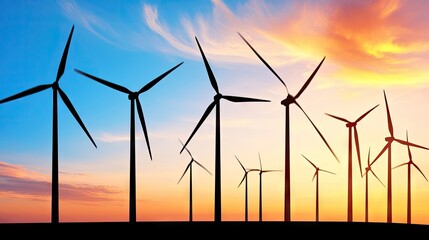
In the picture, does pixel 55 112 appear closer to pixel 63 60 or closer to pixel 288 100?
pixel 63 60

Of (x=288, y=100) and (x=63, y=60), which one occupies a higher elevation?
(x=63, y=60)

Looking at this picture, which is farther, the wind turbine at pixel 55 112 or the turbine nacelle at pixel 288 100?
the turbine nacelle at pixel 288 100

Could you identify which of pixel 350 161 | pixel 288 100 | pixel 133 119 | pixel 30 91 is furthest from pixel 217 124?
pixel 350 161

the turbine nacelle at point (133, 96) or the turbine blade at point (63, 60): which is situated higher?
the turbine blade at point (63, 60)

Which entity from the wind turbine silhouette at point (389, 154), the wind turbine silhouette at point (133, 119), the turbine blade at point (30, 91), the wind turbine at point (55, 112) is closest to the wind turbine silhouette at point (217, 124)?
the wind turbine silhouette at point (133, 119)

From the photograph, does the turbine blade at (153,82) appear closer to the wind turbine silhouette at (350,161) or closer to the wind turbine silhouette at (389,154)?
the wind turbine silhouette at (350,161)

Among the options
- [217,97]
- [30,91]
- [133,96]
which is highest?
[30,91]

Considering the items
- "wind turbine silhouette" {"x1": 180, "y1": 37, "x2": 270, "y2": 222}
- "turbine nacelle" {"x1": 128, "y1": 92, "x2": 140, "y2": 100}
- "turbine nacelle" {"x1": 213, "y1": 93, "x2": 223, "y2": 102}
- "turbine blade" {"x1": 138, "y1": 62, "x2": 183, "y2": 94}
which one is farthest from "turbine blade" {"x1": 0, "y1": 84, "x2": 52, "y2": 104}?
"turbine nacelle" {"x1": 213, "y1": 93, "x2": 223, "y2": 102}
